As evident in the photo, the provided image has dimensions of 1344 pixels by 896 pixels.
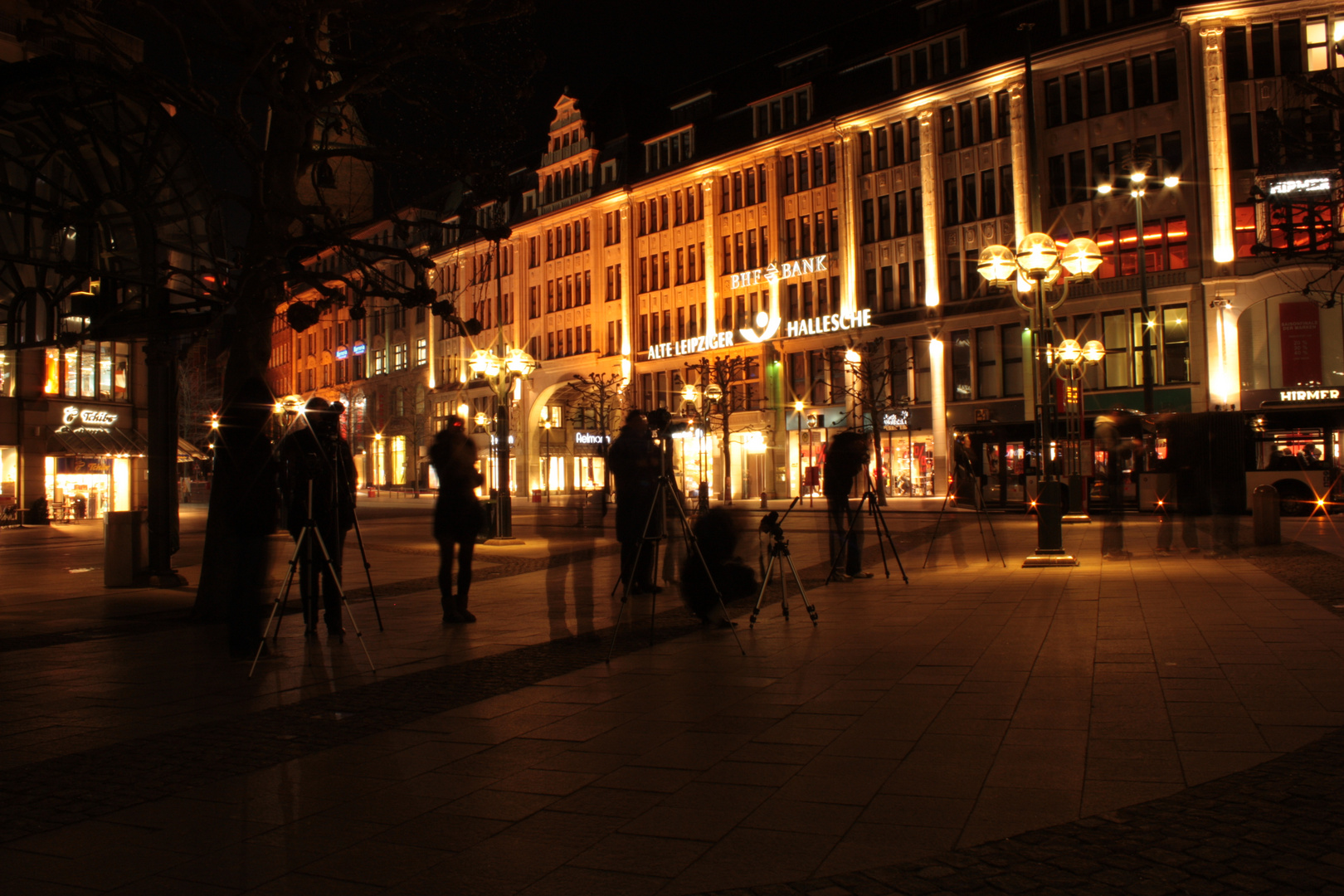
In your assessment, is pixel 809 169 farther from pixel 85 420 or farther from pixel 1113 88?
pixel 85 420

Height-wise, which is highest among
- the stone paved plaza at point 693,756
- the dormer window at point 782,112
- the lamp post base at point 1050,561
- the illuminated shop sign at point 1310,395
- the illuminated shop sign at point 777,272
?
the dormer window at point 782,112

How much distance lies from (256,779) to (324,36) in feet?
25.0

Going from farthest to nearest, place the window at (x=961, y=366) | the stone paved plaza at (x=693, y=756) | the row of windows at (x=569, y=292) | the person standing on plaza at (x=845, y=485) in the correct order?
1. the row of windows at (x=569, y=292)
2. the window at (x=961, y=366)
3. the person standing on plaza at (x=845, y=485)
4. the stone paved plaza at (x=693, y=756)

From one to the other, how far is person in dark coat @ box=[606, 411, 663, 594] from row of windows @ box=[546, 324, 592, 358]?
54494 mm

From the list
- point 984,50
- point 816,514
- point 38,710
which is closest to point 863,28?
point 984,50

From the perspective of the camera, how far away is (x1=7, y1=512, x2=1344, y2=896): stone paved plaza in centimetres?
396

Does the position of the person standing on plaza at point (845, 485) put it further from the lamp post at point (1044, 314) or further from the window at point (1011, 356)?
the window at point (1011, 356)

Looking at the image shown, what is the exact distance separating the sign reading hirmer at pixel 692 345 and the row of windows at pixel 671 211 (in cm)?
654

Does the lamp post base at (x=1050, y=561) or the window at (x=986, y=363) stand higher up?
the window at (x=986, y=363)

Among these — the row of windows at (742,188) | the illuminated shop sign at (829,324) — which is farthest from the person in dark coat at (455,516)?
the row of windows at (742,188)

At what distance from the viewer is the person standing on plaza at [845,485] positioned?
13758mm

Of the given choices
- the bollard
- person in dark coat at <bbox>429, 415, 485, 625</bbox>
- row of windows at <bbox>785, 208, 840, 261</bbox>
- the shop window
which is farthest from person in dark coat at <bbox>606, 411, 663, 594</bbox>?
row of windows at <bbox>785, 208, 840, 261</bbox>

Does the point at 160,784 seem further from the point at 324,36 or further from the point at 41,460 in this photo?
the point at 41,460

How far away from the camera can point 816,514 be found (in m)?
36.7
